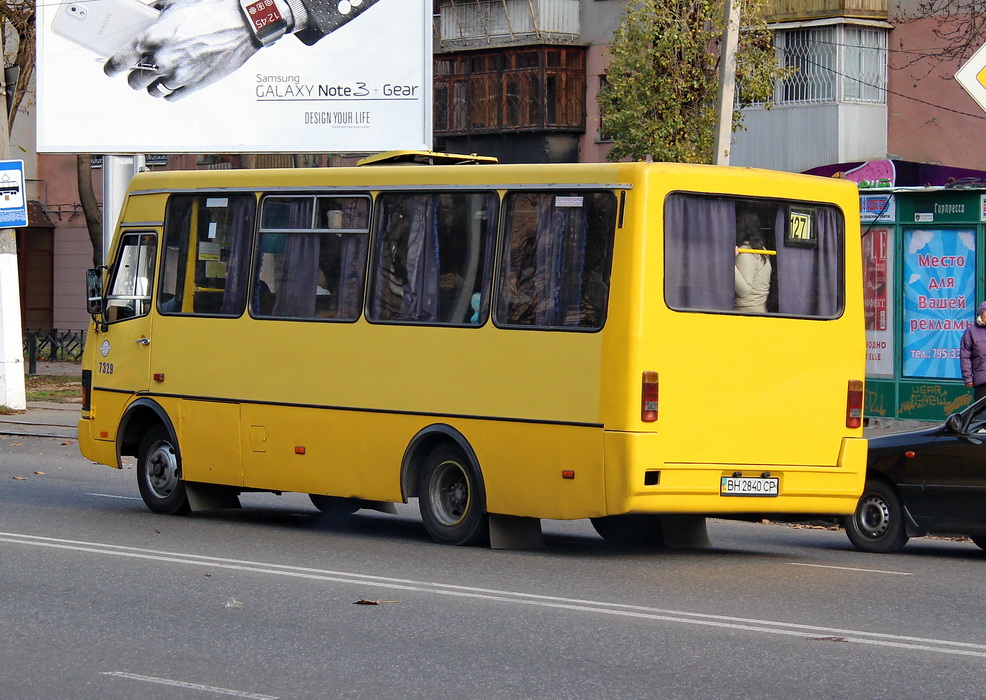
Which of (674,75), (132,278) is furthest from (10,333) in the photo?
(132,278)

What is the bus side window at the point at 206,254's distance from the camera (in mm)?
13586

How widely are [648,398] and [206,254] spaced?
15.3 feet

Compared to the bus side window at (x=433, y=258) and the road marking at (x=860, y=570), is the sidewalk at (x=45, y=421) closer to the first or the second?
the bus side window at (x=433, y=258)

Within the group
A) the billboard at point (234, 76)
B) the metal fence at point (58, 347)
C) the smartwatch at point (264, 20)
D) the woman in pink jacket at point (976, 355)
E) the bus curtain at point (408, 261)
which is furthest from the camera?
the metal fence at point (58, 347)

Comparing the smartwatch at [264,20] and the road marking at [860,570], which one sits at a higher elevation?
the smartwatch at [264,20]

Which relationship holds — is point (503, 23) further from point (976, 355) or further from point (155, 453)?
point (155, 453)

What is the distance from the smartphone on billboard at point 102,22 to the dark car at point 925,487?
A: 16.9 metres

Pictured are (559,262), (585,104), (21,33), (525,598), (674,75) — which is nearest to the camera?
(525,598)

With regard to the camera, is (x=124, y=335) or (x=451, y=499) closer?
(x=451, y=499)

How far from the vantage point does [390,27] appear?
25.9 m

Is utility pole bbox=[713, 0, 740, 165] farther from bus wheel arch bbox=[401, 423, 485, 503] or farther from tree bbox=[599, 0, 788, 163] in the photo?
bus wheel arch bbox=[401, 423, 485, 503]

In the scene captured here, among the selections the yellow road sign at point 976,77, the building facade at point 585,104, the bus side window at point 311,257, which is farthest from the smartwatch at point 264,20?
the yellow road sign at point 976,77

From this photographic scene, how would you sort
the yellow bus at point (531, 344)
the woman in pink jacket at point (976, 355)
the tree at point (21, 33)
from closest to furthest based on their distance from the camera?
the yellow bus at point (531, 344) → the woman in pink jacket at point (976, 355) → the tree at point (21, 33)

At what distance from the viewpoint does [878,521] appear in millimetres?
12797
